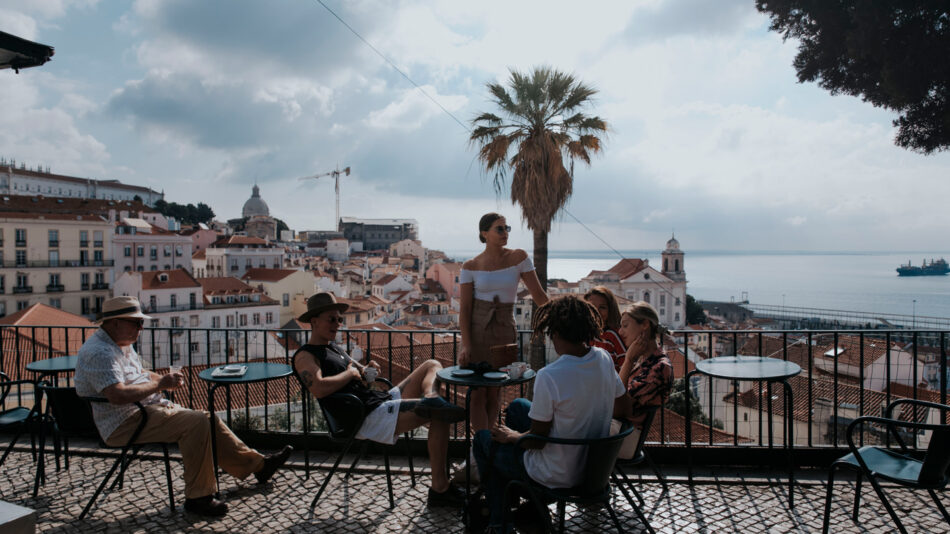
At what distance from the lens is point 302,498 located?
381cm

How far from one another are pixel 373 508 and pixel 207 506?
1016mm

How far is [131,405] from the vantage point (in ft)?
11.9

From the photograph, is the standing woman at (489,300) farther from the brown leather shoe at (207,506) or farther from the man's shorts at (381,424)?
the brown leather shoe at (207,506)

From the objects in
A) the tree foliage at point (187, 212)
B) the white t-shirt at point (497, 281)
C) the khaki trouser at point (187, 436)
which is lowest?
the khaki trouser at point (187, 436)

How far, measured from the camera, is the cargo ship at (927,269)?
12616cm

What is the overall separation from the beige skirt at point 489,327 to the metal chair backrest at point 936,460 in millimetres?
2276

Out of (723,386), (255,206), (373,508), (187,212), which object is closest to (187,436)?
(373,508)

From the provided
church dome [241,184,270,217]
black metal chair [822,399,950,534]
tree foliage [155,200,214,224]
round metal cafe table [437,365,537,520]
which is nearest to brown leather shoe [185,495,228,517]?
round metal cafe table [437,365,537,520]

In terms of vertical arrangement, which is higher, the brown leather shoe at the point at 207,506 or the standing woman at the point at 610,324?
the standing woman at the point at 610,324

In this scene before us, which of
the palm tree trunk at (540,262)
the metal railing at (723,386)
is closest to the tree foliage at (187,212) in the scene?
the metal railing at (723,386)

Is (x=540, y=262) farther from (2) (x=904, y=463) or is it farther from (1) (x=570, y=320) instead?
(1) (x=570, y=320)

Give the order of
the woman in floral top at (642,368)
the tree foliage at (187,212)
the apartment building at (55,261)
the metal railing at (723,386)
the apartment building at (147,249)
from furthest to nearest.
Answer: the tree foliage at (187,212)
the apartment building at (147,249)
the apartment building at (55,261)
the metal railing at (723,386)
the woman in floral top at (642,368)

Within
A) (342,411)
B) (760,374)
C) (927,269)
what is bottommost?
(927,269)

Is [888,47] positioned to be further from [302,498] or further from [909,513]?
[302,498]
